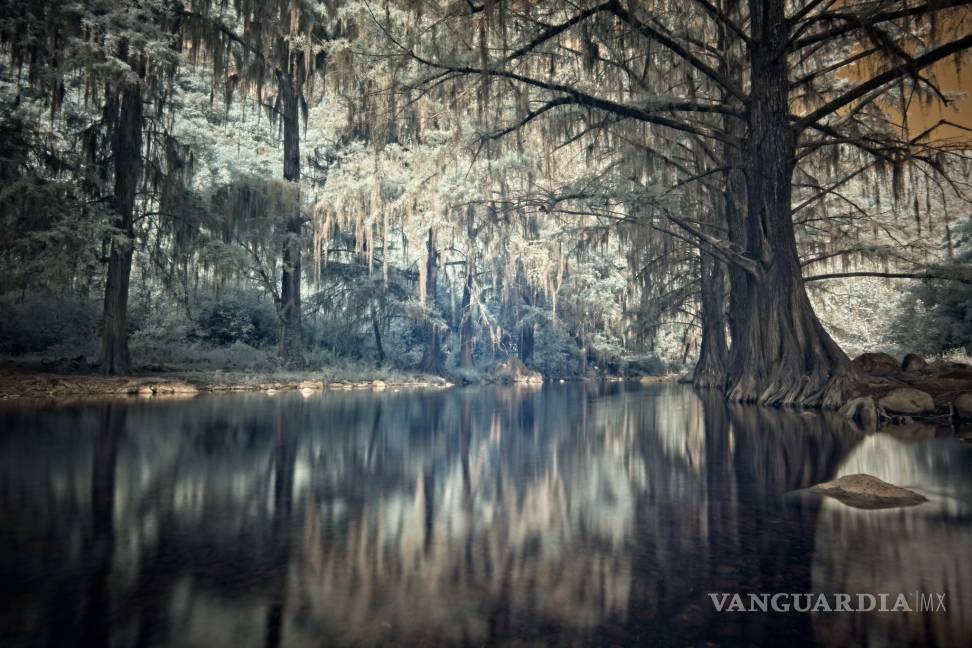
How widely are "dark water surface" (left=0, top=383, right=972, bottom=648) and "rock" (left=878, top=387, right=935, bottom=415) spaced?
2.91 meters

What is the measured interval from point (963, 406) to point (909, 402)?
50 cm

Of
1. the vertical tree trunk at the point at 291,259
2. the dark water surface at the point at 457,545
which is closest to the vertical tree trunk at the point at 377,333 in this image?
the vertical tree trunk at the point at 291,259

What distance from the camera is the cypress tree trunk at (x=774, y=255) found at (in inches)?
352

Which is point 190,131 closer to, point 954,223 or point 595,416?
point 595,416

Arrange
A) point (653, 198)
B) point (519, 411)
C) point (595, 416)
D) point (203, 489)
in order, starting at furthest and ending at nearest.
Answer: point (653, 198), point (519, 411), point (595, 416), point (203, 489)

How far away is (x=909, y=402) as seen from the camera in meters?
7.03

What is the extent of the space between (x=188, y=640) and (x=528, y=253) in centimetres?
1900

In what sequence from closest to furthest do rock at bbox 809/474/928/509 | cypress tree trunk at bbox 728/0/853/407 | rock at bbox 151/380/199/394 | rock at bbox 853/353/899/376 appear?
rock at bbox 809/474/928/509, cypress tree trunk at bbox 728/0/853/407, rock at bbox 853/353/899/376, rock at bbox 151/380/199/394

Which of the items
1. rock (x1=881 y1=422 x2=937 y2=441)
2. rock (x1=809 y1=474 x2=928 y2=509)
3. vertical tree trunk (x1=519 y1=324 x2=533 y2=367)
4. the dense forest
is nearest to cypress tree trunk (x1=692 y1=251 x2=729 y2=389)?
the dense forest

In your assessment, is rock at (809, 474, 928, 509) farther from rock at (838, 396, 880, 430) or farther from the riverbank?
the riverbank

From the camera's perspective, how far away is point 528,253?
Result: 65.4 ft

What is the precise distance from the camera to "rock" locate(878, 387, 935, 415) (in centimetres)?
700

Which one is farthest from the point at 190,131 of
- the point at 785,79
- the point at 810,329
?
the point at 810,329

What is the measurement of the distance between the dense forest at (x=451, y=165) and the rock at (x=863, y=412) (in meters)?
1.03
